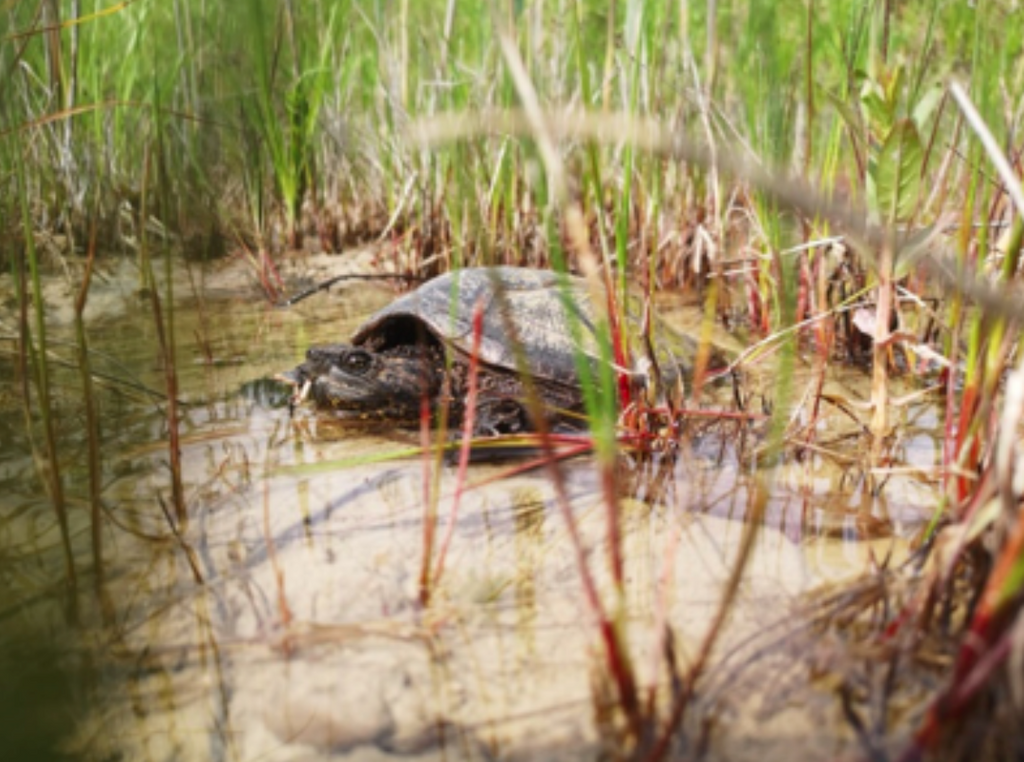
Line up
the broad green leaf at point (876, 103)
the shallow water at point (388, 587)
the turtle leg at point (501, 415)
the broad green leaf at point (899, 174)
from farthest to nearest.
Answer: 1. the turtle leg at point (501, 415)
2. the broad green leaf at point (876, 103)
3. the broad green leaf at point (899, 174)
4. the shallow water at point (388, 587)

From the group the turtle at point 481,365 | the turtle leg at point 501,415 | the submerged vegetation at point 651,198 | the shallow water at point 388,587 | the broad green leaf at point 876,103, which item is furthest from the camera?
the turtle at point 481,365

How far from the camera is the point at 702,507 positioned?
1.75 m

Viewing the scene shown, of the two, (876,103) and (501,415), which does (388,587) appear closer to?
→ (501,415)

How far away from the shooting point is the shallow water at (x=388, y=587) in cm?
119

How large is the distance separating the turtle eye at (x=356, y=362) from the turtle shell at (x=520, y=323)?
20 centimetres

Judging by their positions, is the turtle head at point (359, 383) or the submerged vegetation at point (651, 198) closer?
the submerged vegetation at point (651, 198)

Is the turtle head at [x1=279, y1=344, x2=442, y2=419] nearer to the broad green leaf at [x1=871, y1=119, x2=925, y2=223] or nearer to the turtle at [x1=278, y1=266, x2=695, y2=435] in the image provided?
the turtle at [x1=278, y1=266, x2=695, y2=435]

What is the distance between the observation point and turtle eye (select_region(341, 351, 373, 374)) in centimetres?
262

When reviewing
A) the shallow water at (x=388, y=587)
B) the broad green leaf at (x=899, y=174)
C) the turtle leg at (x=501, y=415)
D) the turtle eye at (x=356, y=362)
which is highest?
the broad green leaf at (x=899, y=174)

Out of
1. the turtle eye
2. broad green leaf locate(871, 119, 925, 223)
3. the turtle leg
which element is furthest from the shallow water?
broad green leaf locate(871, 119, 925, 223)

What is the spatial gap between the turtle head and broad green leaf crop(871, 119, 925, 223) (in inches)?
53.9

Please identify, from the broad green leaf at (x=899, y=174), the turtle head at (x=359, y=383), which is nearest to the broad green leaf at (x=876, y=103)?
the broad green leaf at (x=899, y=174)

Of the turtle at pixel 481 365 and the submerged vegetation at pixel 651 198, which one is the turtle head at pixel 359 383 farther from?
the submerged vegetation at pixel 651 198

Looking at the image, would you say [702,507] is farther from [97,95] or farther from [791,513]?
[97,95]
